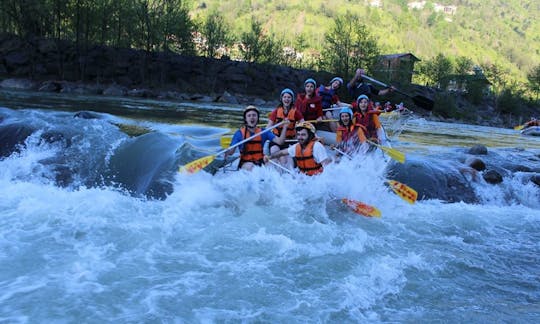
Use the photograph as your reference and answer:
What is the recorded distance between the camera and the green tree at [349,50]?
48.5 meters

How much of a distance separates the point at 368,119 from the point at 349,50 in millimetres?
Answer: 42581

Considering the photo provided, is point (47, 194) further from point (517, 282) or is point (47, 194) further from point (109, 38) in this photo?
point (109, 38)

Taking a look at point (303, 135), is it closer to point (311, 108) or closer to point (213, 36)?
point (311, 108)

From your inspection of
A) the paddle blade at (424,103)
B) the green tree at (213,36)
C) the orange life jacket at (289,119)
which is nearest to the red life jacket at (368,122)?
the orange life jacket at (289,119)

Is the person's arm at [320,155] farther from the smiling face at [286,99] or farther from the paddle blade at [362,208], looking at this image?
the smiling face at [286,99]

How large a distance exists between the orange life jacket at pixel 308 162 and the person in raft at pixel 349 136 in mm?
1472

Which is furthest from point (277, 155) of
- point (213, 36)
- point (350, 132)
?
point (213, 36)

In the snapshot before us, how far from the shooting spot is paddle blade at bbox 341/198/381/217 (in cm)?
652

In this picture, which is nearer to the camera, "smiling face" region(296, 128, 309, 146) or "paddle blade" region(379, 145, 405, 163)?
"smiling face" region(296, 128, 309, 146)

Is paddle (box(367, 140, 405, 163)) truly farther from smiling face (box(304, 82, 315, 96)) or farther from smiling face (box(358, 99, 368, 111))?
smiling face (box(304, 82, 315, 96))

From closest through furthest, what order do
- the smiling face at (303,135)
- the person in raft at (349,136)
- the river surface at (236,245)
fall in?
the river surface at (236,245) → the smiling face at (303,135) → the person in raft at (349,136)

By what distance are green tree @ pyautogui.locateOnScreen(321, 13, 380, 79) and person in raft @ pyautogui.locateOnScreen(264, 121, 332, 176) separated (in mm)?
42817

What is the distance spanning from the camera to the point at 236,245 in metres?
5.40

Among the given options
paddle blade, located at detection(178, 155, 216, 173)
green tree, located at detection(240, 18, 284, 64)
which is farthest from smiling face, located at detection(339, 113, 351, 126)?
green tree, located at detection(240, 18, 284, 64)
